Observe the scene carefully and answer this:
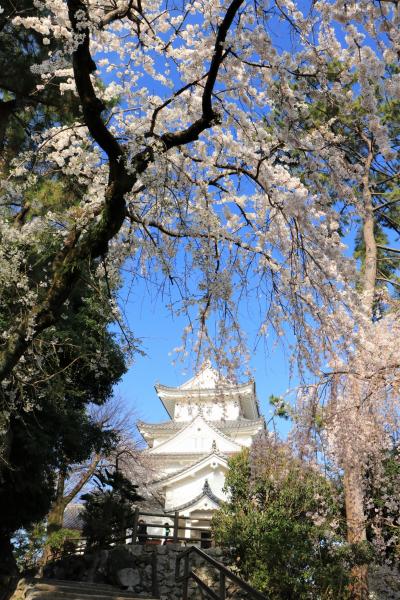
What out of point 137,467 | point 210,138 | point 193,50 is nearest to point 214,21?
point 193,50

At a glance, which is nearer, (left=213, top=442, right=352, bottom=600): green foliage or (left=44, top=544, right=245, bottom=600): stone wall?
(left=213, top=442, right=352, bottom=600): green foliage

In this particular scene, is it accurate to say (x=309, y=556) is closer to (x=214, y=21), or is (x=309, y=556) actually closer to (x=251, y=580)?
(x=251, y=580)

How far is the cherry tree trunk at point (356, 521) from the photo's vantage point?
273 inches

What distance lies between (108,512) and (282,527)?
3.80m

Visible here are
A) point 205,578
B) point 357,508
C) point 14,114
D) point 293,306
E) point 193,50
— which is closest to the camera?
point 193,50

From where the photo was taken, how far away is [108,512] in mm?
9586

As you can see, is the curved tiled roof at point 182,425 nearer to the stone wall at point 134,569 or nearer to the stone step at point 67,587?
the stone wall at point 134,569

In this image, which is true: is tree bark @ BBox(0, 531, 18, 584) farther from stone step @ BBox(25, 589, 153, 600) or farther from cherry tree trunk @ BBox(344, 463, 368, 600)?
cherry tree trunk @ BBox(344, 463, 368, 600)

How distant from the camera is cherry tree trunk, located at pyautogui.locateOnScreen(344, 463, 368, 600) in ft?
22.7

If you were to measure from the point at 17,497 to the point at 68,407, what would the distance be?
1.50m

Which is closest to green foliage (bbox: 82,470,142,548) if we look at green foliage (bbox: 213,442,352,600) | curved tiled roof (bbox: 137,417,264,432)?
green foliage (bbox: 213,442,352,600)

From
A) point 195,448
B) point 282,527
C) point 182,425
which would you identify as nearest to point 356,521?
point 282,527

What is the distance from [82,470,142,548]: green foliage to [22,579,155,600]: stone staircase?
1.69m

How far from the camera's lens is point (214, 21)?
3.24m
